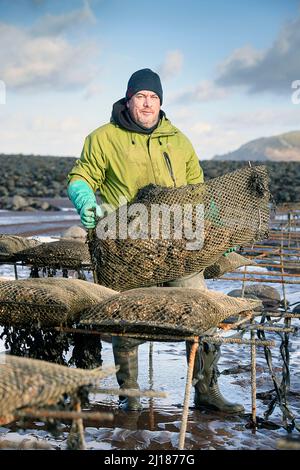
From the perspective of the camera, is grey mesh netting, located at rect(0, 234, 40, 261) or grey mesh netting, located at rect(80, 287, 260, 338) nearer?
grey mesh netting, located at rect(80, 287, 260, 338)

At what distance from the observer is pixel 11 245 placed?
7.23 metres

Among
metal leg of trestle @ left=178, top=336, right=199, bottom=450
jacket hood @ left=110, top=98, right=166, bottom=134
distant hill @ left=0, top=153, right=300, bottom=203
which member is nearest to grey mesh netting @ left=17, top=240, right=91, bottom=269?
jacket hood @ left=110, top=98, right=166, bottom=134

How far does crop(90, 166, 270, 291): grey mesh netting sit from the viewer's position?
504 cm

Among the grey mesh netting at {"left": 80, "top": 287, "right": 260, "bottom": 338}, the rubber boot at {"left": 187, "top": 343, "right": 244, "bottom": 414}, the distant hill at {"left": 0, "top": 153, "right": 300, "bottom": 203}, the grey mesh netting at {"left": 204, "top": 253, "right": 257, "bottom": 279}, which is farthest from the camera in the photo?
the distant hill at {"left": 0, "top": 153, "right": 300, "bottom": 203}

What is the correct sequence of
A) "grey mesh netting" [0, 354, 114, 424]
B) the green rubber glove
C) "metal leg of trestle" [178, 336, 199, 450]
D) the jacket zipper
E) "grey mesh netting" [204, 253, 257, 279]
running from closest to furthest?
"grey mesh netting" [0, 354, 114, 424]
"metal leg of trestle" [178, 336, 199, 450]
the green rubber glove
the jacket zipper
"grey mesh netting" [204, 253, 257, 279]

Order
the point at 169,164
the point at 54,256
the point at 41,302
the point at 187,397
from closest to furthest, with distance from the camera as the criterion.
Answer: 1. the point at 187,397
2. the point at 41,302
3. the point at 169,164
4. the point at 54,256

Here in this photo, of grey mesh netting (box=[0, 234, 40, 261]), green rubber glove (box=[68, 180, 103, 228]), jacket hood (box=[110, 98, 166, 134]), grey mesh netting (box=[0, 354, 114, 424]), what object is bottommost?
grey mesh netting (box=[0, 354, 114, 424])

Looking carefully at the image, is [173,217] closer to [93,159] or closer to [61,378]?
[93,159]

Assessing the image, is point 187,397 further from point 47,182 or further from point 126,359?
point 47,182

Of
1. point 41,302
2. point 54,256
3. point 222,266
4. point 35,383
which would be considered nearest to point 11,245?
point 54,256

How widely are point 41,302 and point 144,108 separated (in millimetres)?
1592

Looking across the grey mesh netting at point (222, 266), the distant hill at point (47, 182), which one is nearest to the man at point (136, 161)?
the grey mesh netting at point (222, 266)

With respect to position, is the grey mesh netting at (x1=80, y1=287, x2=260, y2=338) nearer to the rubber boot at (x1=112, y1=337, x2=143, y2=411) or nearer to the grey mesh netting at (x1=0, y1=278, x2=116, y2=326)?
the grey mesh netting at (x1=0, y1=278, x2=116, y2=326)

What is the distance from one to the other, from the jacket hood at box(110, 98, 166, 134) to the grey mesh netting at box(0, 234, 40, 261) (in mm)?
1943
